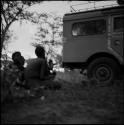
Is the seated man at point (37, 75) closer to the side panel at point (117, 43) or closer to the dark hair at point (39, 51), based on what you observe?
the dark hair at point (39, 51)

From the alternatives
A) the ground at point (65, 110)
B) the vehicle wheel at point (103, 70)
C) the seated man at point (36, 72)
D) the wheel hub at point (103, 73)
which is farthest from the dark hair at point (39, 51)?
the wheel hub at point (103, 73)

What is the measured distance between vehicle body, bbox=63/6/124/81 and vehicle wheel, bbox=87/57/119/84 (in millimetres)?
90

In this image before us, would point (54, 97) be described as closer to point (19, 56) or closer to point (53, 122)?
point (53, 122)

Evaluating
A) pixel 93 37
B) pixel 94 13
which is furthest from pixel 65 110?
pixel 94 13

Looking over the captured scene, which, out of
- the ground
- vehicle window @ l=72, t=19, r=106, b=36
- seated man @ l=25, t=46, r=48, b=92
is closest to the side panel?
vehicle window @ l=72, t=19, r=106, b=36

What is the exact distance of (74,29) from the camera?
6883 millimetres

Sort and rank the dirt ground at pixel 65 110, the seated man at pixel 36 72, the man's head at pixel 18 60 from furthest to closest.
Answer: the man's head at pixel 18 60
the seated man at pixel 36 72
the dirt ground at pixel 65 110

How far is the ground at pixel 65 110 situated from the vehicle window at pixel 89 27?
294cm

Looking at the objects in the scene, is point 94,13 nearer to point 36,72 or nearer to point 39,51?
point 39,51

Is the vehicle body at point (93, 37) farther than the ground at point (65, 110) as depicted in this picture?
Yes

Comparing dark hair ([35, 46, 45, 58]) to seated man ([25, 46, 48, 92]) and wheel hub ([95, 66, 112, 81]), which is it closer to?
seated man ([25, 46, 48, 92])

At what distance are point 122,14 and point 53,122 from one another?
459cm

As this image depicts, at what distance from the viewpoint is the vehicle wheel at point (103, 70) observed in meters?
5.88

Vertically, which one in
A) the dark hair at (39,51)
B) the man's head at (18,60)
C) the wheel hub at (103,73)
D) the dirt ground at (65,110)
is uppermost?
the dark hair at (39,51)
